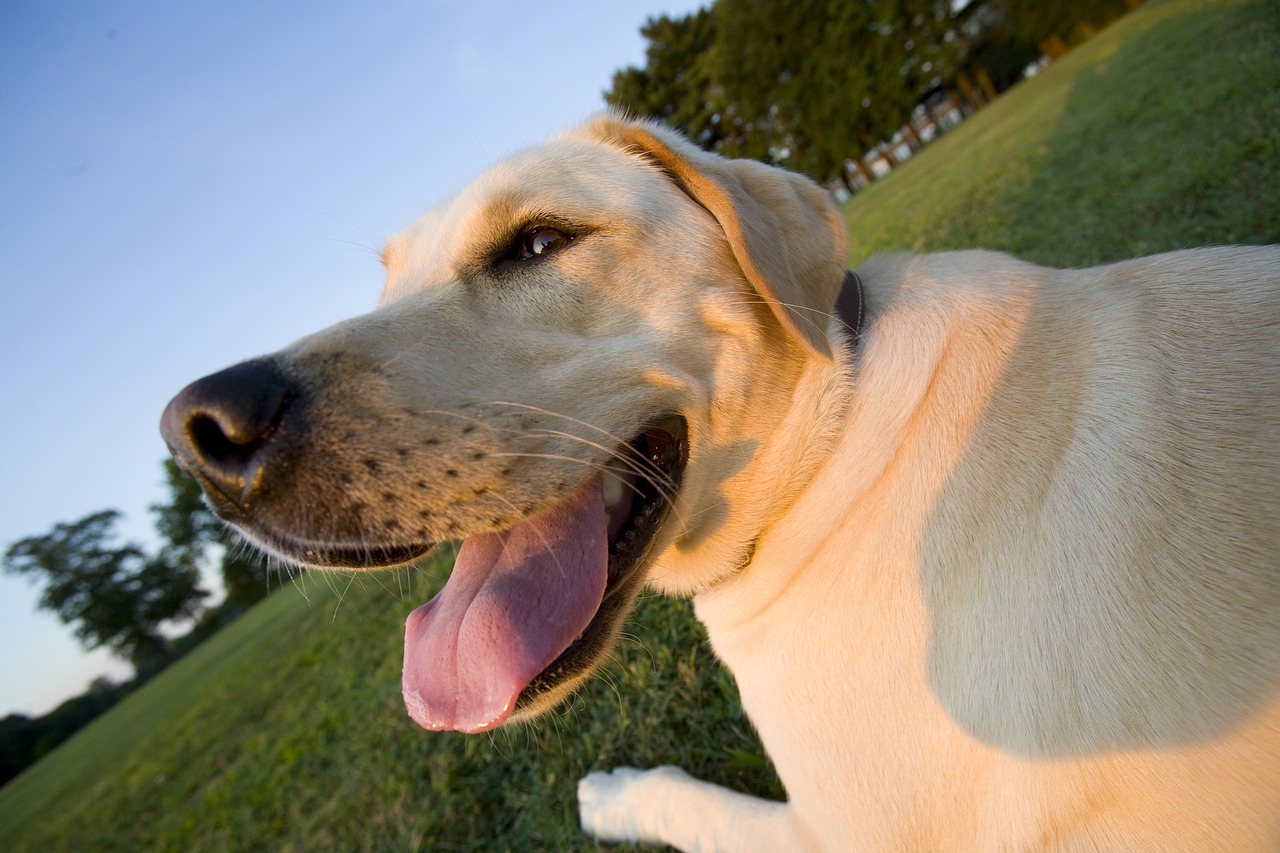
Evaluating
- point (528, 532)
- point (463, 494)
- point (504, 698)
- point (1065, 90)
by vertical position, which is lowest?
point (1065, 90)

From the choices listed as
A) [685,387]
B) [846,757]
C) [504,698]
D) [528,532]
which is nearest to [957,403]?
[685,387]

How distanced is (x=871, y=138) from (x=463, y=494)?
145 feet

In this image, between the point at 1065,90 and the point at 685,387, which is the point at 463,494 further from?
the point at 1065,90

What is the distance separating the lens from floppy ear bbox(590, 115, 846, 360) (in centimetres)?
184

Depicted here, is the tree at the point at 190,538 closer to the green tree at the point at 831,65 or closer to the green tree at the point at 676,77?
the green tree at the point at 676,77

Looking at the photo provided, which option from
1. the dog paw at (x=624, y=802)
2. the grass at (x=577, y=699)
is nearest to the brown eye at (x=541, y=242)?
the grass at (x=577, y=699)

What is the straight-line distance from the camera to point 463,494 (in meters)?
1.58

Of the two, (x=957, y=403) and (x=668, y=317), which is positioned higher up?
(x=668, y=317)

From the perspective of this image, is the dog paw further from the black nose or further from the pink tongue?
the black nose

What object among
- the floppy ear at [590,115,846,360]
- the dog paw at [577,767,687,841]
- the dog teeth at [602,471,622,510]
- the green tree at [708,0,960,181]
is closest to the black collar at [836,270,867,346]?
the floppy ear at [590,115,846,360]

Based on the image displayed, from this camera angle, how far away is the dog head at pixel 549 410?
4.95 ft

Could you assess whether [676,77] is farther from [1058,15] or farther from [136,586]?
[136,586]

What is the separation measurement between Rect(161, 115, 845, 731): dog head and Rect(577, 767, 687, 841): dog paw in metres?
0.89

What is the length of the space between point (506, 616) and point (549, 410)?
1.92 feet
